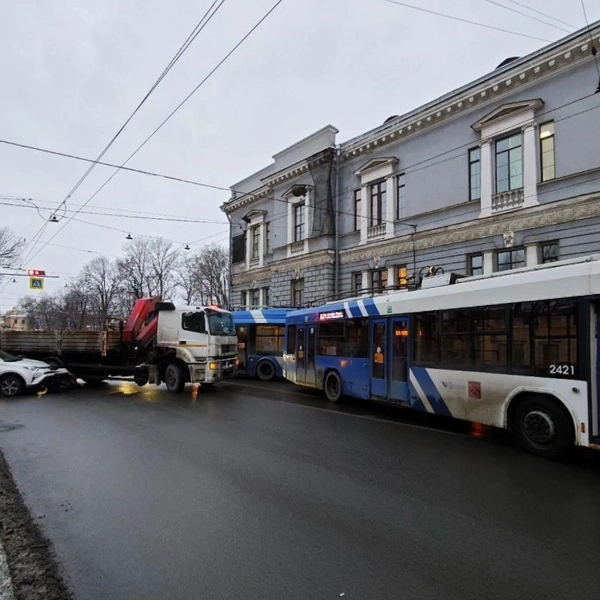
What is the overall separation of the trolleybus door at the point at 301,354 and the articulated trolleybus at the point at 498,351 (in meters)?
2.50

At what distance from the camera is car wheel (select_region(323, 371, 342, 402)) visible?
12.2 m

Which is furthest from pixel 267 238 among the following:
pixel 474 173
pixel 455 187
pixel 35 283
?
pixel 474 173

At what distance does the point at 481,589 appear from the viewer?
10.6 ft

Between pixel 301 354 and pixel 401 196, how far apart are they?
1064 cm

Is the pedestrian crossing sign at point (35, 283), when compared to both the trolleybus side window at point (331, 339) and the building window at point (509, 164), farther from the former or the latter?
the building window at point (509, 164)

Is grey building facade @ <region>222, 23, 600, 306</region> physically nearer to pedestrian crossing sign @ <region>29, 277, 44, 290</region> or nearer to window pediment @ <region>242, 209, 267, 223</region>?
window pediment @ <region>242, 209, 267, 223</region>

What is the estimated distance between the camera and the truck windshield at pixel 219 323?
1458 cm

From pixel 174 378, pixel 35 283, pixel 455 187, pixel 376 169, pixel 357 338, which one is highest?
pixel 376 169

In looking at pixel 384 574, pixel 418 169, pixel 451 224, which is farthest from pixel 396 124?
pixel 384 574

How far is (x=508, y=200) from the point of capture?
16500mm

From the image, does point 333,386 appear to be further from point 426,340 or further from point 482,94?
point 482,94

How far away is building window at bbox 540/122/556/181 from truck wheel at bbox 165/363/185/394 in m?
14.4

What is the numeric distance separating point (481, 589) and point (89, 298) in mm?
70058

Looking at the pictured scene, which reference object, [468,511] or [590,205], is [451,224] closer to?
[590,205]
